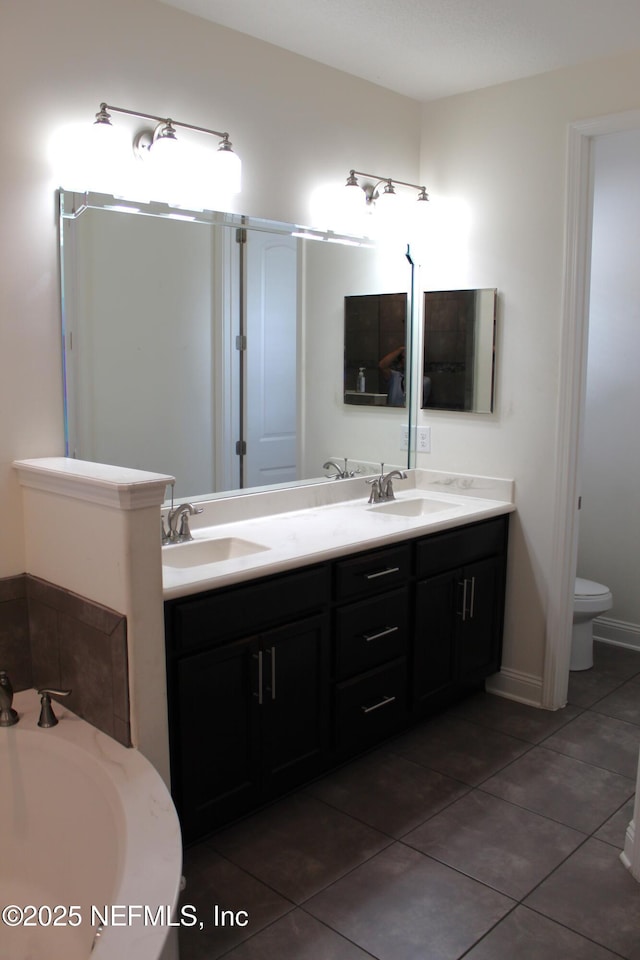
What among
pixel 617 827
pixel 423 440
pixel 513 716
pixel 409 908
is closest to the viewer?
pixel 409 908

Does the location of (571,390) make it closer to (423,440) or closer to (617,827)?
(423,440)

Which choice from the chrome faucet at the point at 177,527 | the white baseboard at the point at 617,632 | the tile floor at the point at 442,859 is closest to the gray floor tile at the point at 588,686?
the tile floor at the point at 442,859

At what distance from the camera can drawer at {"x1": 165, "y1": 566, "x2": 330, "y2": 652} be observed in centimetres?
212

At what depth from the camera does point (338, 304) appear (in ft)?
10.6

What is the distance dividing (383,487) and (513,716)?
1068 mm

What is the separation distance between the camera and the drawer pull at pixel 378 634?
2.72 m

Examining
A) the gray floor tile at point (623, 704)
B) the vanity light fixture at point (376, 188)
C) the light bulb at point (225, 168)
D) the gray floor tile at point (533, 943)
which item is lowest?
the gray floor tile at point (533, 943)

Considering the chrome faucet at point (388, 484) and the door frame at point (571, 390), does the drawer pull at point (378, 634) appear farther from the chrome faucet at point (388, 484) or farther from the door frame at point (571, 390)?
the door frame at point (571, 390)

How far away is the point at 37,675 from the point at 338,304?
181 cm

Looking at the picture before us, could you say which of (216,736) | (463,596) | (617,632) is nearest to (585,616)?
(617,632)

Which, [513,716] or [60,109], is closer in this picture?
[60,109]

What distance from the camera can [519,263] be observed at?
322 cm

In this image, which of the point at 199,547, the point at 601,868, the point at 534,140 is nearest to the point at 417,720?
the point at 601,868

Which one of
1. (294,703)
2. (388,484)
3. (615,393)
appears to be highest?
(615,393)
